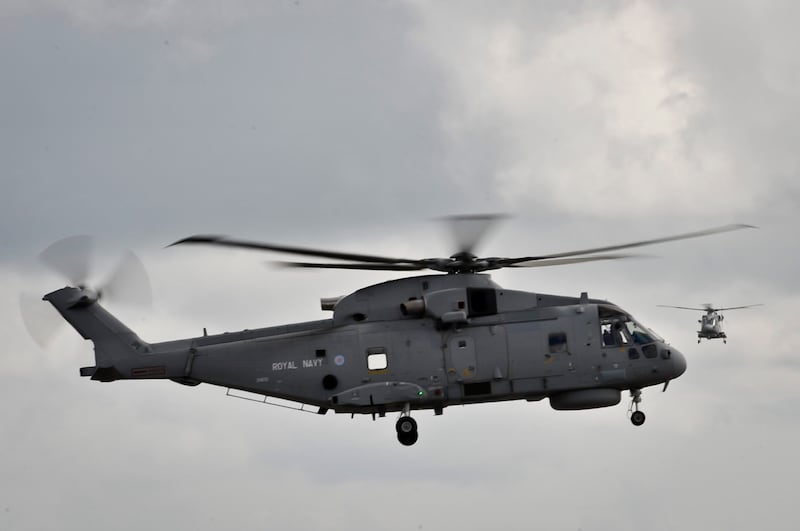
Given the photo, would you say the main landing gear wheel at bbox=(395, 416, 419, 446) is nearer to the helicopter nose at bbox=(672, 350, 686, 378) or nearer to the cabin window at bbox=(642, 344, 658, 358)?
the cabin window at bbox=(642, 344, 658, 358)

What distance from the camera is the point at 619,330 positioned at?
3441 cm

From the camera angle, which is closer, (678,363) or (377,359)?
(377,359)

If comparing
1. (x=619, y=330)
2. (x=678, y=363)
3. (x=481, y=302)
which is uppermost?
(x=481, y=302)

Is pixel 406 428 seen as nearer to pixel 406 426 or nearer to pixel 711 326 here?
pixel 406 426

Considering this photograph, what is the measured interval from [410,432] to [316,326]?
4578 mm

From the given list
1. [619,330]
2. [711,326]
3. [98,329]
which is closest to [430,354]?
[619,330]

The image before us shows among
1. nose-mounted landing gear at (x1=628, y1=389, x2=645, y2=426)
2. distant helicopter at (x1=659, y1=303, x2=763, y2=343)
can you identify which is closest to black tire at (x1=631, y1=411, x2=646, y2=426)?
nose-mounted landing gear at (x1=628, y1=389, x2=645, y2=426)

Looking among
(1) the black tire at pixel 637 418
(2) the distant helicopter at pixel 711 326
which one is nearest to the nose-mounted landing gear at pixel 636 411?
(1) the black tire at pixel 637 418

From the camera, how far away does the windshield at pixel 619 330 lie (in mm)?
34281

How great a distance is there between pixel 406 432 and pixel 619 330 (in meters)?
7.64

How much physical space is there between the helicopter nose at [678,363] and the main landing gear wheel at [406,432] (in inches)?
343

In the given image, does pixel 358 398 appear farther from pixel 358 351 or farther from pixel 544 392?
pixel 544 392

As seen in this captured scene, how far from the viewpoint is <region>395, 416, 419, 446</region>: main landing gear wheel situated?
110ft

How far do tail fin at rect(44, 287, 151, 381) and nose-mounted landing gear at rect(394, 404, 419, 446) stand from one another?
867cm
